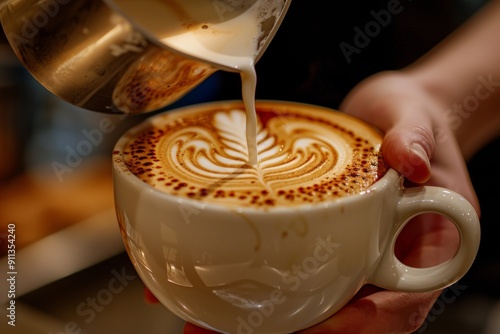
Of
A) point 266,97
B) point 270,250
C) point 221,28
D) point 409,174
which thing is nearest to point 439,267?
point 409,174

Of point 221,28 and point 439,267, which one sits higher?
point 221,28

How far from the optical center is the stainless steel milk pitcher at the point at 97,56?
59cm

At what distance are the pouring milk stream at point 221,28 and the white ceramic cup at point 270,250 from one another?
0.19m

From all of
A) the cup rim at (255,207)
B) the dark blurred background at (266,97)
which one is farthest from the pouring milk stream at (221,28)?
the dark blurred background at (266,97)

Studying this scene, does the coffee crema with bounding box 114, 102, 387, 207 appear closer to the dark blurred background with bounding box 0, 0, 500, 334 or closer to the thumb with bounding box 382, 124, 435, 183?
the thumb with bounding box 382, 124, 435, 183

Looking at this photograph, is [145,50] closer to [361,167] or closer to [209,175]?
[209,175]

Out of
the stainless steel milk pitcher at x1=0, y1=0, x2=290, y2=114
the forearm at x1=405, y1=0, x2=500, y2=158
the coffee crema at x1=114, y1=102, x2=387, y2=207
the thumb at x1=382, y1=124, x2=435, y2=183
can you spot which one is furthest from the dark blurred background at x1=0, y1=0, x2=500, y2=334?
the stainless steel milk pitcher at x1=0, y1=0, x2=290, y2=114

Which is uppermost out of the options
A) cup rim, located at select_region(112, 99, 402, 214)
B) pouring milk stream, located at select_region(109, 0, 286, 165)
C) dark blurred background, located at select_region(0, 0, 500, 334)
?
pouring milk stream, located at select_region(109, 0, 286, 165)

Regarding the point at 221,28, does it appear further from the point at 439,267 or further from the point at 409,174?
the point at 439,267

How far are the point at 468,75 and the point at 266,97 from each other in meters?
0.48

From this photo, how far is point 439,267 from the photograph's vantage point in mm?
775

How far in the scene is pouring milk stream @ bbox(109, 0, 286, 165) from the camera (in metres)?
0.80

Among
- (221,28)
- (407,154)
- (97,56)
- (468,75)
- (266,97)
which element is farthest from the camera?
(266,97)

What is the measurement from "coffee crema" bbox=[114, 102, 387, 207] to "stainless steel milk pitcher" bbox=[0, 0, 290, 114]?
0.10m
